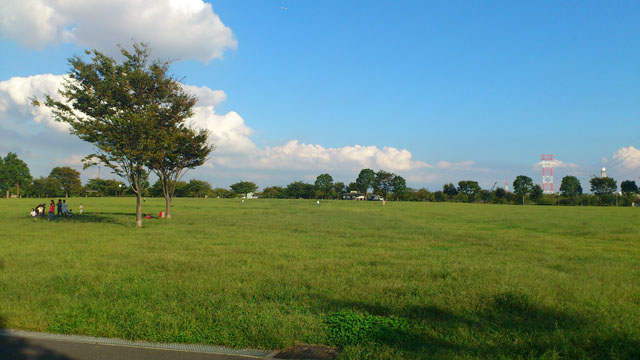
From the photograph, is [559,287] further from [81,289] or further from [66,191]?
[66,191]

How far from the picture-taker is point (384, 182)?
150 metres

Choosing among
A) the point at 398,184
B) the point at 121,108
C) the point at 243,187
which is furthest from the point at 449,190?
the point at 121,108

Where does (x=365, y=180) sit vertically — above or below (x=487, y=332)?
above

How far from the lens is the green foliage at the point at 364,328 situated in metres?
5.21

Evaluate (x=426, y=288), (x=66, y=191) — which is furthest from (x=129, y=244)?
(x=66, y=191)

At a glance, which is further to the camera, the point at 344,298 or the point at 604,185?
the point at 604,185

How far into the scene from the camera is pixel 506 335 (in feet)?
17.6

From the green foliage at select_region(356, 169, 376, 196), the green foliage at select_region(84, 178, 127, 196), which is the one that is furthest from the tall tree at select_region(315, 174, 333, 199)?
the green foliage at select_region(84, 178, 127, 196)

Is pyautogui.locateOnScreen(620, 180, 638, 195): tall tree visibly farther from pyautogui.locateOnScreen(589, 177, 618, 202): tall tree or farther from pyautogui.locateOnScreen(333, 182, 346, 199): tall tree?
pyautogui.locateOnScreen(333, 182, 346, 199): tall tree

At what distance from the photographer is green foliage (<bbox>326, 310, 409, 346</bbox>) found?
5211mm

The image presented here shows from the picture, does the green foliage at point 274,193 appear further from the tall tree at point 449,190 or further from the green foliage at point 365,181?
the tall tree at point 449,190

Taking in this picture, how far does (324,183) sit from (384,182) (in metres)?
22.8

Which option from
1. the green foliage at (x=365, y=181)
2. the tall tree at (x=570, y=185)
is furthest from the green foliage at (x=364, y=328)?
the tall tree at (x=570, y=185)

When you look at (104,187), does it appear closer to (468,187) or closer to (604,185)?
(468,187)
